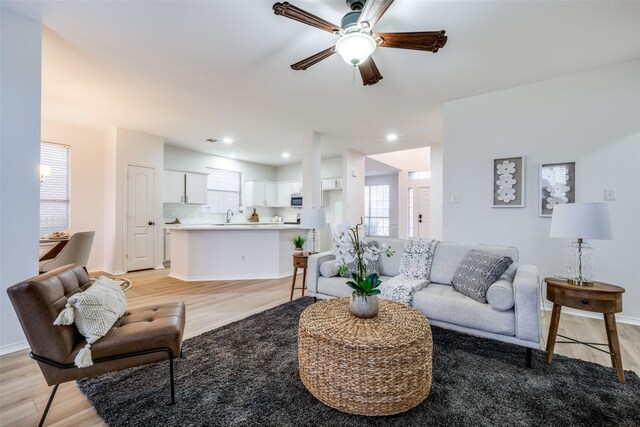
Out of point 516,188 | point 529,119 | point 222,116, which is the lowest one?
point 516,188

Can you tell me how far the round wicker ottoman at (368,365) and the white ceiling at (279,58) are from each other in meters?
2.28

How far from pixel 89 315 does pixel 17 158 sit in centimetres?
173

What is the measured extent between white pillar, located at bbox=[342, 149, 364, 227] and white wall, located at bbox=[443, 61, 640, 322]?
2.89 m

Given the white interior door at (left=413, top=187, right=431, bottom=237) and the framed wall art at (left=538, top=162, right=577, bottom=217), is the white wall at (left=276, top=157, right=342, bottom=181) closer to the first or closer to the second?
the white interior door at (left=413, top=187, right=431, bottom=237)

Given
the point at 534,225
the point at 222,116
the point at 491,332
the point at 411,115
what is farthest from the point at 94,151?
the point at 534,225

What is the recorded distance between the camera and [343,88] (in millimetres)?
3502

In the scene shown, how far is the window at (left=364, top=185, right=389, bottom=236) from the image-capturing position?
9.89m

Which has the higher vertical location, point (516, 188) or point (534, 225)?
point (516, 188)

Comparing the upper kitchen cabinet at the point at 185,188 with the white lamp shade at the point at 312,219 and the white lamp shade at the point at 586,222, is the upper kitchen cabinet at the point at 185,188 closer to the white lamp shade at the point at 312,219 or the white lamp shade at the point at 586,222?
the white lamp shade at the point at 312,219

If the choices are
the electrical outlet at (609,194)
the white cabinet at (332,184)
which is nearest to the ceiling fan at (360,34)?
the electrical outlet at (609,194)

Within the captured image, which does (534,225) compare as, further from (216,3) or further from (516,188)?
(216,3)

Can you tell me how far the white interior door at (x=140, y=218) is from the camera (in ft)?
17.6

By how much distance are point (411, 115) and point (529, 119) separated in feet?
5.07

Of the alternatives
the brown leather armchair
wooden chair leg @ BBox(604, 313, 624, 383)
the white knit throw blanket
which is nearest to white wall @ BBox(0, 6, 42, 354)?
the brown leather armchair
